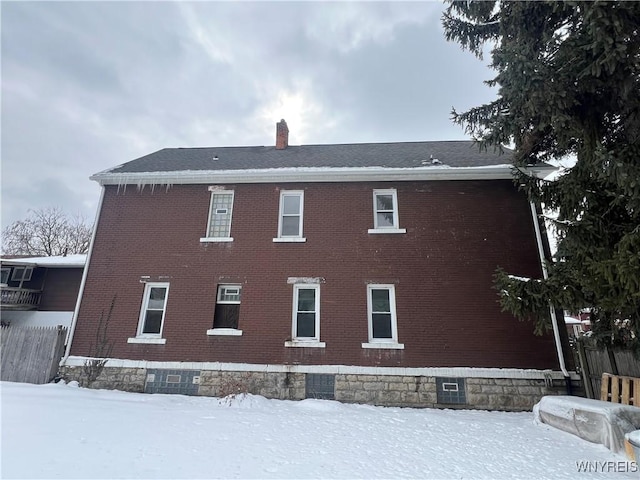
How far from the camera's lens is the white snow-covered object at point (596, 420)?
177 inches

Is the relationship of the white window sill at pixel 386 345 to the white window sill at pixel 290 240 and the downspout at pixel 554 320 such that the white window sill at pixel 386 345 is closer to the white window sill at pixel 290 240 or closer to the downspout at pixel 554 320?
the white window sill at pixel 290 240

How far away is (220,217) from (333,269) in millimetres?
4009

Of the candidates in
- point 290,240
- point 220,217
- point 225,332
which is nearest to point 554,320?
point 290,240

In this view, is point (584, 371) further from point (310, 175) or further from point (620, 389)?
point (310, 175)

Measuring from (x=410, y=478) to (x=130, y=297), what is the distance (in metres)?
8.66

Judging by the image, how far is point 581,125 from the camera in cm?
509

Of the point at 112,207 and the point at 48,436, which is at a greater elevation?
the point at 112,207

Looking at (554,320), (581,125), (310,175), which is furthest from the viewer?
(310,175)

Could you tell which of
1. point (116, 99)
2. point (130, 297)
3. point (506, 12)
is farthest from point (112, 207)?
point (116, 99)

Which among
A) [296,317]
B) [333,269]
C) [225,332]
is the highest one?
[333,269]

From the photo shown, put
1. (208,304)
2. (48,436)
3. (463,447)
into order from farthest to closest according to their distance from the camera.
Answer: (208,304), (463,447), (48,436)

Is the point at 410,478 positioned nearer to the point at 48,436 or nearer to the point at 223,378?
the point at 48,436

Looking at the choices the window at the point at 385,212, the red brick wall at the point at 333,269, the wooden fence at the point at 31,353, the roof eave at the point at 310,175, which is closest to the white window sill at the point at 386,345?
the red brick wall at the point at 333,269

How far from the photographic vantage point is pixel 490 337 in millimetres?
8055
